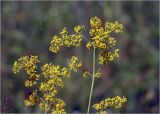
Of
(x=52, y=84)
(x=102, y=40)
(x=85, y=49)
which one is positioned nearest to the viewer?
(x=102, y=40)

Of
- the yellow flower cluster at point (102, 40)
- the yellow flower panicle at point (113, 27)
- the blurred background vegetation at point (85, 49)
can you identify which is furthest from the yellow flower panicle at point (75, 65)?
the blurred background vegetation at point (85, 49)

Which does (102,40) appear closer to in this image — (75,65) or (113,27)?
(113,27)

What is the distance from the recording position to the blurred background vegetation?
→ 294 inches

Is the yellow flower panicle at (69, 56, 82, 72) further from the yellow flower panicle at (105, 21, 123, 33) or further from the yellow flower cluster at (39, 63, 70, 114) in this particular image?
the yellow flower panicle at (105, 21, 123, 33)

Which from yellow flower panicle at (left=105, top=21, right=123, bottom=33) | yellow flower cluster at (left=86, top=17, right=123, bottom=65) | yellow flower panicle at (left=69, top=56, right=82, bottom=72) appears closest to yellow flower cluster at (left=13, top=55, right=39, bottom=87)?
yellow flower panicle at (left=69, top=56, right=82, bottom=72)

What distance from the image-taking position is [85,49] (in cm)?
807

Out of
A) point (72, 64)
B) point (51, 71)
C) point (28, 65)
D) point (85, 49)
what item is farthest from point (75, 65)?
point (85, 49)

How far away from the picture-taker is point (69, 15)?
352 inches

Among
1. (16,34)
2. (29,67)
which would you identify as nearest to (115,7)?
(16,34)

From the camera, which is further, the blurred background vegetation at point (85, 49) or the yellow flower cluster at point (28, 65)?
the blurred background vegetation at point (85, 49)

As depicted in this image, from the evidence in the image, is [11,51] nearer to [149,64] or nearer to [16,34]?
[16,34]

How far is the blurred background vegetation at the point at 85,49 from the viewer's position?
748 cm

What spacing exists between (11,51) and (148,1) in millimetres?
3259

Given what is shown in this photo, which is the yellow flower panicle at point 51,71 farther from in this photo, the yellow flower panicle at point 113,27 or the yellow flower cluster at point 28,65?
the yellow flower panicle at point 113,27
